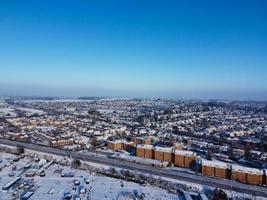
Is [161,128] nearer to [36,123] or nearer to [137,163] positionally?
[36,123]

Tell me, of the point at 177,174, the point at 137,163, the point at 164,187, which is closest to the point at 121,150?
the point at 137,163

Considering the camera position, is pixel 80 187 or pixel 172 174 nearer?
pixel 80 187

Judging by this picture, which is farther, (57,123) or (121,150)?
(57,123)

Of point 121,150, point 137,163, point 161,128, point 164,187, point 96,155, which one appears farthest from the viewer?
point 161,128

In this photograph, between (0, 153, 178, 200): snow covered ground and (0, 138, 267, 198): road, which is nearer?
(0, 153, 178, 200): snow covered ground

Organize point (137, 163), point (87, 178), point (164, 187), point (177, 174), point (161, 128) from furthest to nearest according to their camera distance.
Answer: point (161, 128) → point (137, 163) → point (177, 174) → point (87, 178) → point (164, 187)

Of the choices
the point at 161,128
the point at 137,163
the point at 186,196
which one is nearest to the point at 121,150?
the point at 137,163

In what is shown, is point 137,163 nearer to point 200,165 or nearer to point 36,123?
point 200,165

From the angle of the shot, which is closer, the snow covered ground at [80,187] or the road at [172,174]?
the snow covered ground at [80,187]

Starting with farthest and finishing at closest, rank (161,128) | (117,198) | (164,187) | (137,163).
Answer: (161,128)
(137,163)
(164,187)
(117,198)
